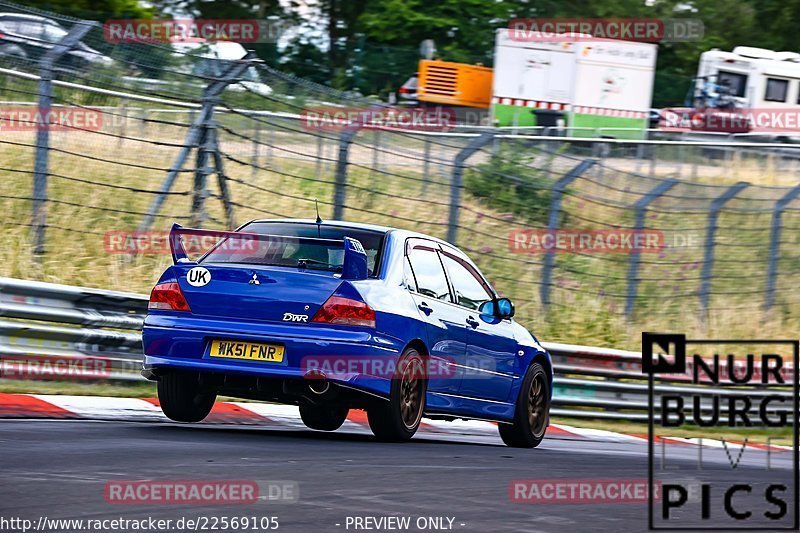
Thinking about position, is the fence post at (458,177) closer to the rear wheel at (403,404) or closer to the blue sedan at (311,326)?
the blue sedan at (311,326)

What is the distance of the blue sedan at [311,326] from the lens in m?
8.65

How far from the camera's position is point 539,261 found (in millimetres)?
17172

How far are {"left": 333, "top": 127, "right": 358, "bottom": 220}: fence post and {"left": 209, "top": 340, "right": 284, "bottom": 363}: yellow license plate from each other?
581cm

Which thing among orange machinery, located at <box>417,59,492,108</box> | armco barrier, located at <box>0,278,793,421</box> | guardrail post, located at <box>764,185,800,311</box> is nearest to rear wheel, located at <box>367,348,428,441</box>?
armco barrier, located at <box>0,278,793,421</box>

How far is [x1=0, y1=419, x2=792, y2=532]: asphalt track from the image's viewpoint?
231 inches

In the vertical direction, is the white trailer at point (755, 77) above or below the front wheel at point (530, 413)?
above

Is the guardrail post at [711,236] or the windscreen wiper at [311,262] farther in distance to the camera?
the guardrail post at [711,236]

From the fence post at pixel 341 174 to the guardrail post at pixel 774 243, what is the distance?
6329 mm

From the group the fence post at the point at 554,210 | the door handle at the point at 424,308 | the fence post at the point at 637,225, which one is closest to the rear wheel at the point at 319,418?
the door handle at the point at 424,308

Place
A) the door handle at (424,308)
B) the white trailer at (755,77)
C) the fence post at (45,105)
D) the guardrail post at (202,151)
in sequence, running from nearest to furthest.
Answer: the door handle at (424,308) < the fence post at (45,105) < the guardrail post at (202,151) < the white trailer at (755,77)

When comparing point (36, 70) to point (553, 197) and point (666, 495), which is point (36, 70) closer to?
point (553, 197)

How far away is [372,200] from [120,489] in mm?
10148

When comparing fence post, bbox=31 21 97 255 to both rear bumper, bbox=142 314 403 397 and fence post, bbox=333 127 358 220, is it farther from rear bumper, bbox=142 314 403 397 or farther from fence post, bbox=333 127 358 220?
rear bumper, bbox=142 314 403 397

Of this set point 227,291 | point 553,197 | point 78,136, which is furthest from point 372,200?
point 227,291
